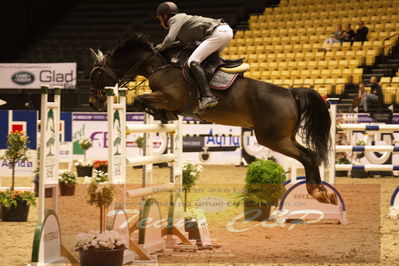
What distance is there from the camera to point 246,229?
6.79 m

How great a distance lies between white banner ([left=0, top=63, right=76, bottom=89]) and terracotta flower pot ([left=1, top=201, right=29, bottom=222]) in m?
10.1

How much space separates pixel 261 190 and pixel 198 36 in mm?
2017

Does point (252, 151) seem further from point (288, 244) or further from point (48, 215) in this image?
point (48, 215)

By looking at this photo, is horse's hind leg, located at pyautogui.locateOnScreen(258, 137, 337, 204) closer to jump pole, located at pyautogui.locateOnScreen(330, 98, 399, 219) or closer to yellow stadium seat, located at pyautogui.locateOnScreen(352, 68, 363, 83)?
jump pole, located at pyautogui.locateOnScreen(330, 98, 399, 219)

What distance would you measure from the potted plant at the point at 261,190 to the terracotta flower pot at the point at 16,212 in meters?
2.25

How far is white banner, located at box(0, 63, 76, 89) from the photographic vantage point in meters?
17.4

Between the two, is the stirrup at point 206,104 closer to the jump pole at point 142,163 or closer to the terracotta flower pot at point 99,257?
the jump pole at point 142,163

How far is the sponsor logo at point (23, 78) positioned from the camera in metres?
17.9

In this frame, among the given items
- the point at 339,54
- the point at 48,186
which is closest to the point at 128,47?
the point at 48,186

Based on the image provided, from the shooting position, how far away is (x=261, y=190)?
7.07 metres

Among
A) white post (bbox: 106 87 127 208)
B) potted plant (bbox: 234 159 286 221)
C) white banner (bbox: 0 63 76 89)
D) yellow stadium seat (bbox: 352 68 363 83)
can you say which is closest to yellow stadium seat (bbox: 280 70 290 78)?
yellow stadium seat (bbox: 352 68 363 83)

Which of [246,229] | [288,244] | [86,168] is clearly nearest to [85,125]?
[86,168]

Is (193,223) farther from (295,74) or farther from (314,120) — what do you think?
(295,74)

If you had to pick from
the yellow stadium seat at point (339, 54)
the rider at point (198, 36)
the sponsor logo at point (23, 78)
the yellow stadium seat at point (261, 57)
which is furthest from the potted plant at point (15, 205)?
the yellow stadium seat at point (261, 57)
